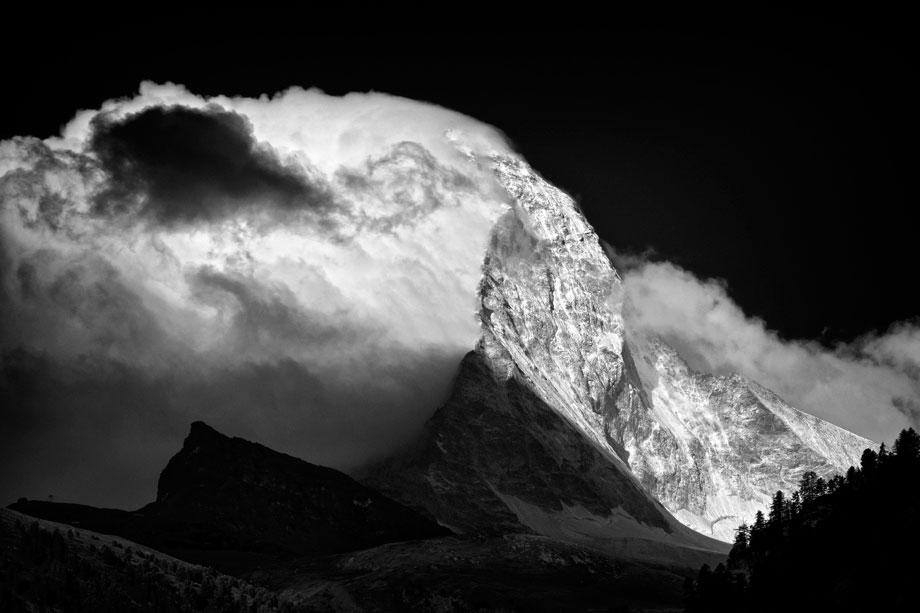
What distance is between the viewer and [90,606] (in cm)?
19875

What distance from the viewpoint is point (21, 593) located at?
7525 inches

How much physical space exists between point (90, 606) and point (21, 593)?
A: 11.3 meters
